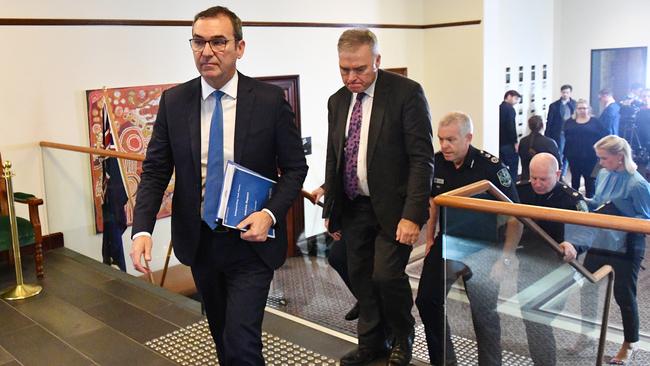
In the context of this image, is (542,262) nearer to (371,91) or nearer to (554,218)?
(554,218)

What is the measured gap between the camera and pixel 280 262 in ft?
7.50

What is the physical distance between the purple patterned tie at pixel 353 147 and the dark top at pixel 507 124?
296 inches

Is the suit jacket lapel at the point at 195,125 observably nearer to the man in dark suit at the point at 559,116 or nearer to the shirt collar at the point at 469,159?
the shirt collar at the point at 469,159

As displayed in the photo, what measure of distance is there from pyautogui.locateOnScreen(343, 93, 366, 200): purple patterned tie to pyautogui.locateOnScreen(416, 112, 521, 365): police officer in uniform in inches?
18.1

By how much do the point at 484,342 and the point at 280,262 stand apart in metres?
1.30

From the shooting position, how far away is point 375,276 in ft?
8.98

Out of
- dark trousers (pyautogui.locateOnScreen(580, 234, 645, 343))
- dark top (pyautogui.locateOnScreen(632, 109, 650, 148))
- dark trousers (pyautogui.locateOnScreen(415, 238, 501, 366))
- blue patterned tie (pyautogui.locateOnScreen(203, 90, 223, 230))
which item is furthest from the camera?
dark top (pyautogui.locateOnScreen(632, 109, 650, 148))

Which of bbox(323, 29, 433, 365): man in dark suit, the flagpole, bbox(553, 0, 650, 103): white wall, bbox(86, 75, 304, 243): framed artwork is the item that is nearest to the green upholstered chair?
bbox(86, 75, 304, 243): framed artwork

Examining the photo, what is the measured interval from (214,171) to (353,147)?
0.79 metres

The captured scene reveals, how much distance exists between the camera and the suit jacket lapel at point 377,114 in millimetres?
2666

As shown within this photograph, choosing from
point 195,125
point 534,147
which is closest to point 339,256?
point 195,125

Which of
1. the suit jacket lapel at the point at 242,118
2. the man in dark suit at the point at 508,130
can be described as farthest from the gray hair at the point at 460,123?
the man in dark suit at the point at 508,130

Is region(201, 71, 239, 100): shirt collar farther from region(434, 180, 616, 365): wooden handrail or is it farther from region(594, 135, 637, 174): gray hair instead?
region(594, 135, 637, 174): gray hair

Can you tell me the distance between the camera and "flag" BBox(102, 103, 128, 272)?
17.3 ft
